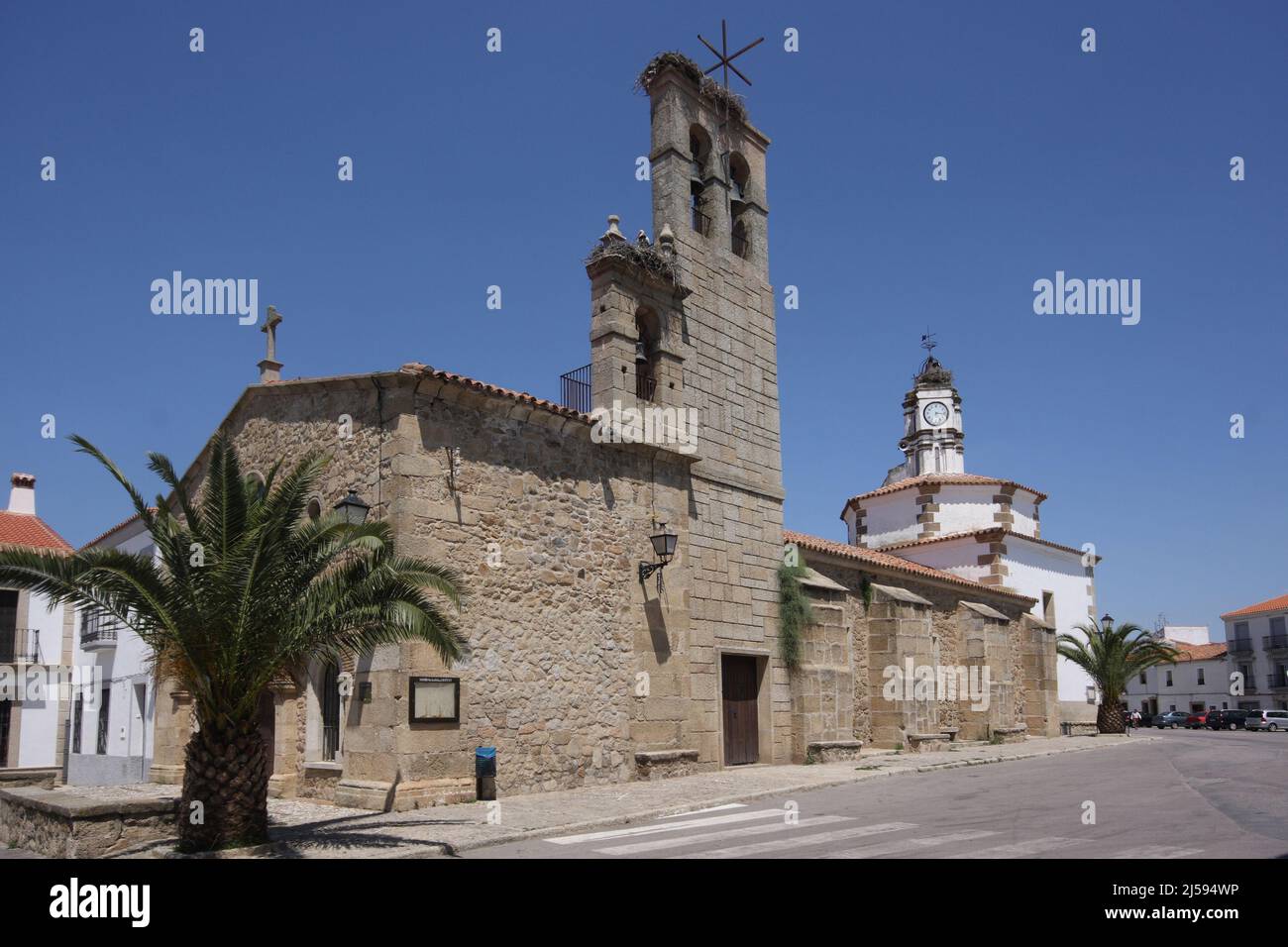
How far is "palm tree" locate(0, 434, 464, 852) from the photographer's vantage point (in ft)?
28.9

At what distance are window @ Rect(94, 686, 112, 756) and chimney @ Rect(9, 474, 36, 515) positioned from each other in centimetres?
896

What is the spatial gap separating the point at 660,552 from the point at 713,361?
428 centimetres

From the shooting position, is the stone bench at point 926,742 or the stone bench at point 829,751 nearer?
the stone bench at point 829,751

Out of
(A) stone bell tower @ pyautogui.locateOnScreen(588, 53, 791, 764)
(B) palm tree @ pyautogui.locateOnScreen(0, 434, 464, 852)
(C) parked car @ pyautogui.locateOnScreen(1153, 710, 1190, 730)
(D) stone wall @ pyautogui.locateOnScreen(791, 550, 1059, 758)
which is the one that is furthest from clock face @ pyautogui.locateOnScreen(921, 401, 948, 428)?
(B) palm tree @ pyautogui.locateOnScreen(0, 434, 464, 852)

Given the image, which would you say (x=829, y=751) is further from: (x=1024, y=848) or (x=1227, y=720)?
(x=1227, y=720)

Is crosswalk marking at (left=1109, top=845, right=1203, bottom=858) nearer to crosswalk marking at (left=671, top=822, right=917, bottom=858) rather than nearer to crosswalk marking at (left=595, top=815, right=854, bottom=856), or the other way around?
crosswalk marking at (left=671, top=822, right=917, bottom=858)

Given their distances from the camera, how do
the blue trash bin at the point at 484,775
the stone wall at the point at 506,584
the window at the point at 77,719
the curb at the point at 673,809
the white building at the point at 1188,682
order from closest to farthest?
the curb at the point at 673,809, the stone wall at the point at 506,584, the blue trash bin at the point at 484,775, the window at the point at 77,719, the white building at the point at 1188,682

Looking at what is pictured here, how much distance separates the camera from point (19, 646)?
23750 mm

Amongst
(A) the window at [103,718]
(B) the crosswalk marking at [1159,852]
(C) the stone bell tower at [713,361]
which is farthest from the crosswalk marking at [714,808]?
(A) the window at [103,718]

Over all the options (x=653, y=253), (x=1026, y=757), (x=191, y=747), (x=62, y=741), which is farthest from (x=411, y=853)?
(x=62, y=741)

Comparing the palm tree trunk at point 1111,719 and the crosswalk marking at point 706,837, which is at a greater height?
the crosswalk marking at point 706,837

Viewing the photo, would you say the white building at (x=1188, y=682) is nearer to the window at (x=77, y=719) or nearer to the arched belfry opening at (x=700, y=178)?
the arched belfry opening at (x=700, y=178)

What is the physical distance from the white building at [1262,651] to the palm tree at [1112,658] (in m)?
31.5

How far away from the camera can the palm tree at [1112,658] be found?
29688 mm
